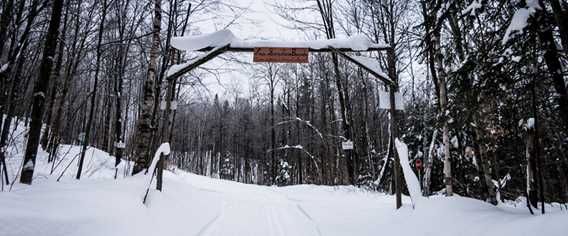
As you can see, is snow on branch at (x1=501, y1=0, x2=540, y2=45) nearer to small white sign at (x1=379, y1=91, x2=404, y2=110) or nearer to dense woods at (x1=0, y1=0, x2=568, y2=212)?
dense woods at (x1=0, y1=0, x2=568, y2=212)

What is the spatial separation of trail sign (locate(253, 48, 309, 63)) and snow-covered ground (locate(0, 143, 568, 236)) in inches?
117

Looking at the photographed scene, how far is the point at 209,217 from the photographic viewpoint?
534 cm

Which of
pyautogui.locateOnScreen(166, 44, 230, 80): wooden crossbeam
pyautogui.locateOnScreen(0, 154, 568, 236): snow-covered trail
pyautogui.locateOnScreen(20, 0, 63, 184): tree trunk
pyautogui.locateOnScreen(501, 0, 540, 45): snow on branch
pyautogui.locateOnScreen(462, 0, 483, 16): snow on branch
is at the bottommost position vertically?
pyautogui.locateOnScreen(0, 154, 568, 236): snow-covered trail

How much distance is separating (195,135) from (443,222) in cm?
4385

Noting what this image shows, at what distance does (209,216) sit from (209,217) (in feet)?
0.31

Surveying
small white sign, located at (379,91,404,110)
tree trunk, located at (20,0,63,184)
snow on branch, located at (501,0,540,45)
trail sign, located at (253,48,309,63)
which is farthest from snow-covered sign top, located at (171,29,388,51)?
snow on branch, located at (501,0,540,45)

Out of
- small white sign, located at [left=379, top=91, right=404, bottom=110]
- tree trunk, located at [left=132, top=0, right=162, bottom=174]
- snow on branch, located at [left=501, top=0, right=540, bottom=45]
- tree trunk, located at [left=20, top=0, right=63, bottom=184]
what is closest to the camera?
snow on branch, located at [left=501, top=0, right=540, bottom=45]

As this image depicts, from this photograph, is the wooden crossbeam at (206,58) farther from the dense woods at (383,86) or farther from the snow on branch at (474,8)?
the snow on branch at (474,8)

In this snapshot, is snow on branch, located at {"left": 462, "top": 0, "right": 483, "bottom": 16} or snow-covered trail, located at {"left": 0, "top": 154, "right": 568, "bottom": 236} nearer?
snow-covered trail, located at {"left": 0, "top": 154, "right": 568, "bottom": 236}

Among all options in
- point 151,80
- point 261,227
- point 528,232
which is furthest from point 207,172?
point 528,232

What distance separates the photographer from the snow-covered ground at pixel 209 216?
95.8 inches

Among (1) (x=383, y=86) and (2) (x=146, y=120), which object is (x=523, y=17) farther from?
(1) (x=383, y=86)

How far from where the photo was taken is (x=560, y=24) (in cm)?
239

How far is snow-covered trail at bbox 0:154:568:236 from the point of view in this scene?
2430 millimetres
